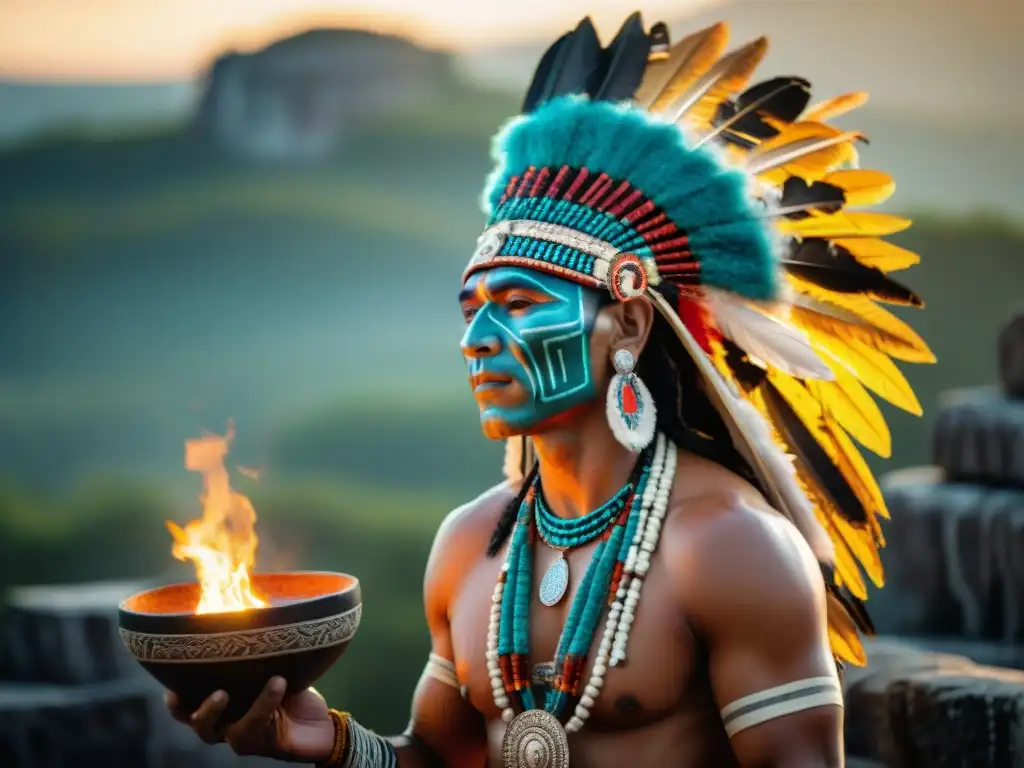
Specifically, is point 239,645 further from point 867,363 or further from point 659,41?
point 659,41

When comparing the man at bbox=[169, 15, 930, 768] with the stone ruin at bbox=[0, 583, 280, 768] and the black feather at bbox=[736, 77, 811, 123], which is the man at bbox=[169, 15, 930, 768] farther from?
the stone ruin at bbox=[0, 583, 280, 768]

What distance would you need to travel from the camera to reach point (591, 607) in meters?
2.76

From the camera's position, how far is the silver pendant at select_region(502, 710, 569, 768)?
2.72 meters

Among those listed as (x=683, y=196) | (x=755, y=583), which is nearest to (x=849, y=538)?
(x=755, y=583)

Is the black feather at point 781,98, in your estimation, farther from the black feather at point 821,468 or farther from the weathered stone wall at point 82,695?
the weathered stone wall at point 82,695

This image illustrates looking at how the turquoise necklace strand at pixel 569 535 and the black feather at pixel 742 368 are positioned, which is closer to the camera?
the turquoise necklace strand at pixel 569 535

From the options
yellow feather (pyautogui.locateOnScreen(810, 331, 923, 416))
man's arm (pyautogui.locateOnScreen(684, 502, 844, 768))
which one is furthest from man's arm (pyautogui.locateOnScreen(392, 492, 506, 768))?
yellow feather (pyautogui.locateOnScreen(810, 331, 923, 416))

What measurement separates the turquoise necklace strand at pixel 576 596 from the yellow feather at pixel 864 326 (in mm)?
513

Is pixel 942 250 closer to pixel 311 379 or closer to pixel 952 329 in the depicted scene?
pixel 952 329

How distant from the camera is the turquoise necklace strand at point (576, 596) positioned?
2752 millimetres

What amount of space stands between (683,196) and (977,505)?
4578 millimetres

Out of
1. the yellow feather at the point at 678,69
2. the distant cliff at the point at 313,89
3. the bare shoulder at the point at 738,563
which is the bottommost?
the bare shoulder at the point at 738,563

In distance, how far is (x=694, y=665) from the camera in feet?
8.75

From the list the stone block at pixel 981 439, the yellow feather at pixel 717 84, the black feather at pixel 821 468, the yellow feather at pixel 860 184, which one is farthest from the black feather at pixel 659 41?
the stone block at pixel 981 439
